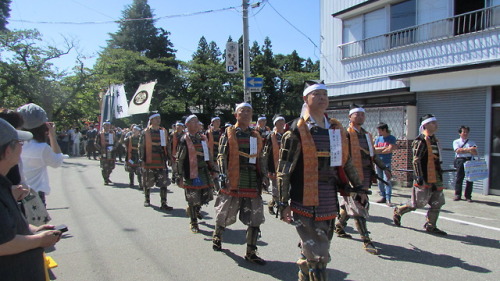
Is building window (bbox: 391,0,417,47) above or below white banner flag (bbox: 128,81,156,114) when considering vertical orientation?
above

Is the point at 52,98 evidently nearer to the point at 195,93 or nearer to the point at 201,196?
the point at 195,93

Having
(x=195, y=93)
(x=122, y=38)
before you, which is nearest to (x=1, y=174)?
(x=195, y=93)

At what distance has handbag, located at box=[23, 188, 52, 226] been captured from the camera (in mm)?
3107

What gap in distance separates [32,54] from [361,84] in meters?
21.4

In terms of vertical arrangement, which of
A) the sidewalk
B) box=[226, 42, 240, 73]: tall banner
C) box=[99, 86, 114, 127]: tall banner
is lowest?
the sidewalk

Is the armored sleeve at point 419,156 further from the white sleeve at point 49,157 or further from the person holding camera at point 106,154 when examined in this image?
the person holding camera at point 106,154

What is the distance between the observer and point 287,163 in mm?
3223

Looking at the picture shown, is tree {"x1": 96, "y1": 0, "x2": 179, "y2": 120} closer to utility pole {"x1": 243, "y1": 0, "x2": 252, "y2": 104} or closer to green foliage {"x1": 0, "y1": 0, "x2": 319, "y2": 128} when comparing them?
green foliage {"x1": 0, "y1": 0, "x2": 319, "y2": 128}

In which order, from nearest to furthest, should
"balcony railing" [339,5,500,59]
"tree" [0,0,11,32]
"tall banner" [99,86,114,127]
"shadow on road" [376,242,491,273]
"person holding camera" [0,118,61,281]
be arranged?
"person holding camera" [0,118,61,281] < "shadow on road" [376,242,491,273] < "balcony railing" [339,5,500,59] < "tall banner" [99,86,114,127] < "tree" [0,0,11,32]

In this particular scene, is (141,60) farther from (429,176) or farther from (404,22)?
(429,176)

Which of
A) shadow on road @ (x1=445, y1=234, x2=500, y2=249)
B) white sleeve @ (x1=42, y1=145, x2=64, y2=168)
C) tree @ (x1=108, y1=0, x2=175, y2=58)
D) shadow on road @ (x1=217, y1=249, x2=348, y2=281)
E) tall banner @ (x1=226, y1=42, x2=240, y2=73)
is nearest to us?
white sleeve @ (x1=42, y1=145, x2=64, y2=168)

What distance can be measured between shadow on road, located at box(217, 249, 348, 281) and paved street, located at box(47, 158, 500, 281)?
1 cm

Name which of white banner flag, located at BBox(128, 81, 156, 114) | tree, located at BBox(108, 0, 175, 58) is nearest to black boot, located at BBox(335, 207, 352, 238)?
white banner flag, located at BBox(128, 81, 156, 114)

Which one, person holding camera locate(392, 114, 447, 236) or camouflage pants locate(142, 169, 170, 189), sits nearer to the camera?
person holding camera locate(392, 114, 447, 236)
